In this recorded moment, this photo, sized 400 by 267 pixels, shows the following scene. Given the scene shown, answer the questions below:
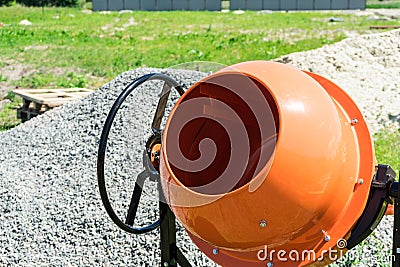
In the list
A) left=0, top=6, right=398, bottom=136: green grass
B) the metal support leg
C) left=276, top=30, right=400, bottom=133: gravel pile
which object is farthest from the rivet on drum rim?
left=0, top=6, right=398, bottom=136: green grass

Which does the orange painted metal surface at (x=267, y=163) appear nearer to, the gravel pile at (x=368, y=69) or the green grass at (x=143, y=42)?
the gravel pile at (x=368, y=69)

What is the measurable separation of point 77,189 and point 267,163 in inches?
99.0

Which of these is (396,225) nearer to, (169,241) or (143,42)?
(169,241)

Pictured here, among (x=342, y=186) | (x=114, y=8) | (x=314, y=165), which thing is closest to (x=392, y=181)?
(x=342, y=186)

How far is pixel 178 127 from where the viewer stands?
244cm

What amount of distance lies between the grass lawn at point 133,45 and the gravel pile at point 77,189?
2.18 metres

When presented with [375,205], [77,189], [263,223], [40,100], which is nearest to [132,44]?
[40,100]

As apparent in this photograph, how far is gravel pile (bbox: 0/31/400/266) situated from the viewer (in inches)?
151

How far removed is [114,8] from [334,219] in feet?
88.2

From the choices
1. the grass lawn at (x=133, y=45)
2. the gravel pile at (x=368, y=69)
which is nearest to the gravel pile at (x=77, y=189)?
the gravel pile at (x=368, y=69)

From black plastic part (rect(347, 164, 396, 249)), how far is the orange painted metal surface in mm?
35

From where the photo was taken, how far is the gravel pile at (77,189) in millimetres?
3832

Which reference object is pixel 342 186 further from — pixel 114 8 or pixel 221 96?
pixel 114 8

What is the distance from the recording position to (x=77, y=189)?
14.4ft
